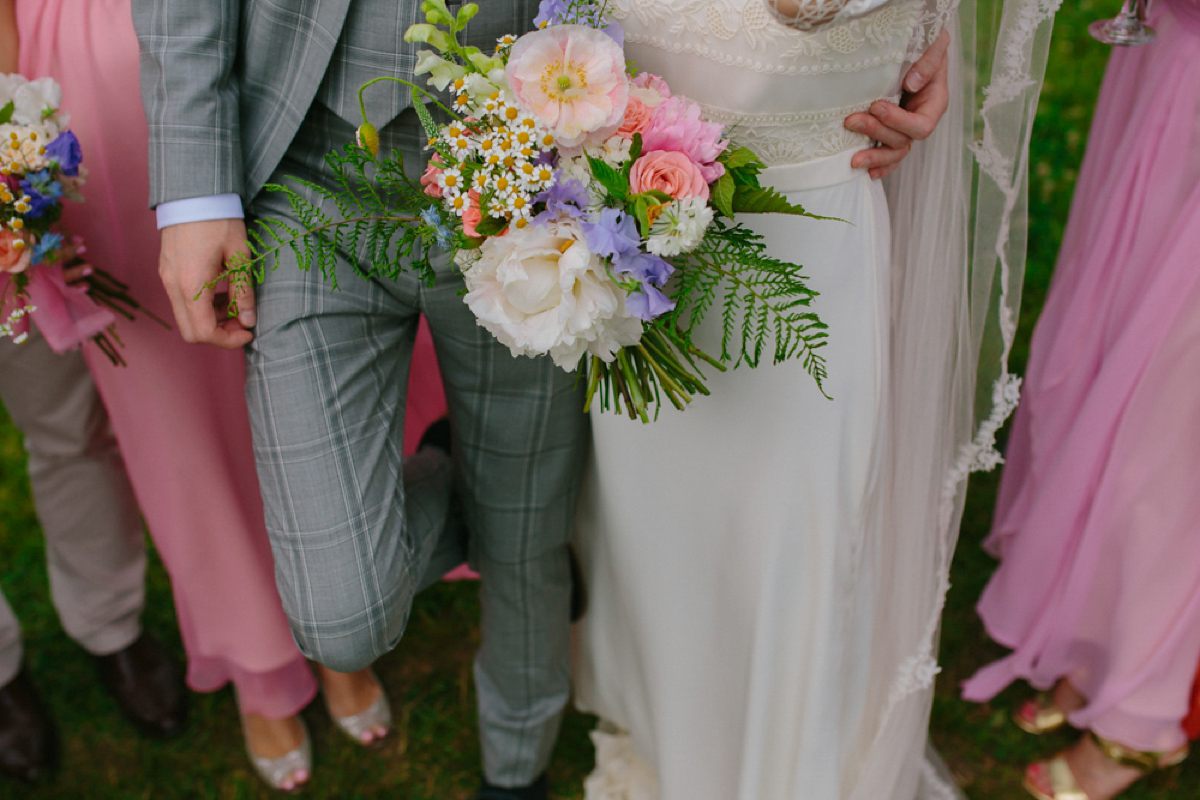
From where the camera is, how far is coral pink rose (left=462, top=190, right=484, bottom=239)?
51.4 inches

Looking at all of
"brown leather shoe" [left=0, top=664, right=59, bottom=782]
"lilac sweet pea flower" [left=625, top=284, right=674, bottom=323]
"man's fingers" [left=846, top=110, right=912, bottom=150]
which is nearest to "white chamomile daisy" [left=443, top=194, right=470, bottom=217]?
"lilac sweet pea flower" [left=625, top=284, right=674, bottom=323]

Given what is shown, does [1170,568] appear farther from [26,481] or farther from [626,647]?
[26,481]

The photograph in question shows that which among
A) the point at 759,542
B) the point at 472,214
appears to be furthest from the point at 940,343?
the point at 472,214

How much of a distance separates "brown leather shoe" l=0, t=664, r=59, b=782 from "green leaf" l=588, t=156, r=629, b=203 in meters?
2.18

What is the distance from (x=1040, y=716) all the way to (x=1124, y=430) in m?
0.84

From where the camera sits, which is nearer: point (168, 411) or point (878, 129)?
point (878, 129)

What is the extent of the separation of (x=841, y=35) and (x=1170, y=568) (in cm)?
Result: 139

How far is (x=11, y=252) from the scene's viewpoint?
1.78m

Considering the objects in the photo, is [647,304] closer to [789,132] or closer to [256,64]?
[789,132]

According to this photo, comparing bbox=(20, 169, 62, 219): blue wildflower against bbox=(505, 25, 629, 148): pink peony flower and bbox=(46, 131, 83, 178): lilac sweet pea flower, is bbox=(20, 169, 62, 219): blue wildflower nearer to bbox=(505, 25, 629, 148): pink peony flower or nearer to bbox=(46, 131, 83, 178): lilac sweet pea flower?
bbox=(46, 131, 83, 178): lilac sweet pea flower

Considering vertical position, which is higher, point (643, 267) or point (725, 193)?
point (725, 193)

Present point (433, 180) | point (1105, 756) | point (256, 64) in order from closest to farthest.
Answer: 1. point (433, 180)
2. point (256, 64)
3. point (1105, 756)

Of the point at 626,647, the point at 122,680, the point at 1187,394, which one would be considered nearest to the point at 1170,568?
the point at 1187,394

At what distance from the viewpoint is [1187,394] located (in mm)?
1948
